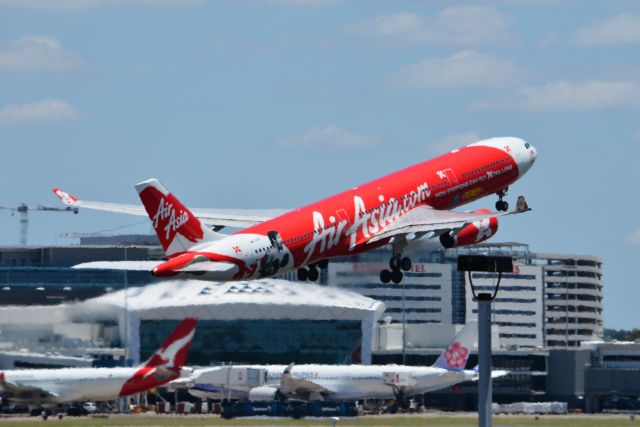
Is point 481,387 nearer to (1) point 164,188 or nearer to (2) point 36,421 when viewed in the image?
(1) point 164,188

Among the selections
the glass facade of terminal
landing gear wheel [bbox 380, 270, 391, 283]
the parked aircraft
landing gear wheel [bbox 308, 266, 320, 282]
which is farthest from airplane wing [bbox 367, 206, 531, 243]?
the glass facade of terminal

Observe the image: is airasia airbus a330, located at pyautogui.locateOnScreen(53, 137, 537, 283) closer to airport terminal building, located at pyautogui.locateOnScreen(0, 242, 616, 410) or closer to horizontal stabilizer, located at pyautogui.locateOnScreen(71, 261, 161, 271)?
horizontal stabilizer, located at pyautogui.locateOnScreen(71, 261, 161, 271)

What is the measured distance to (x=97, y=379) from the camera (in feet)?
432

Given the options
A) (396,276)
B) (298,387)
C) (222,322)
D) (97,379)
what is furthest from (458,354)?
(396,276)

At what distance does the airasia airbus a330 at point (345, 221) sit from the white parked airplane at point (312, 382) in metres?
40.6

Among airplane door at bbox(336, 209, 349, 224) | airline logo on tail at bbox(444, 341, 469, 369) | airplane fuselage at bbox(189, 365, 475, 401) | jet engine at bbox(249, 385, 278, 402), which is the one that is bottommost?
jet engine at bbox(249, 385, 278, 402)

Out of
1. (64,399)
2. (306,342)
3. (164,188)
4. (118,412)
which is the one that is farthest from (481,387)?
(306,342)

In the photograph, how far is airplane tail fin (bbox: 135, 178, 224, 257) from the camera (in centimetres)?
9006

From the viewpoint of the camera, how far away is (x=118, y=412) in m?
144

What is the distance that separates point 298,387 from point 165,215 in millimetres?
61177

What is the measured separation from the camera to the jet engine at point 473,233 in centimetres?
10193

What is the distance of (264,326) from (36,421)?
1197 inches

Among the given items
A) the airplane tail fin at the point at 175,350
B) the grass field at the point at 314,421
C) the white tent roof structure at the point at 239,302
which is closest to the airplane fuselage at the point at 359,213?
the white tent roof structure at the point at 239,302

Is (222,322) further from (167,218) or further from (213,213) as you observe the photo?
(167,218)
